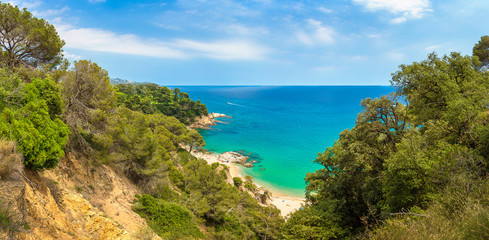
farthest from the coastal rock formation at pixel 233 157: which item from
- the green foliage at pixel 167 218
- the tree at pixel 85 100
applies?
the tree at pixel 85 100

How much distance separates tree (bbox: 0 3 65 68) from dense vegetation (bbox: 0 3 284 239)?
0.04 meters

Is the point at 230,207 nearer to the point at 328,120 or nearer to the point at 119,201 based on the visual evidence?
the point at 119,201

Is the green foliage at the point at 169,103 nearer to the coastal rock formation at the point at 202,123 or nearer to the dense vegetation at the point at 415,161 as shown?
the coastal rock formation at the point at 202,123

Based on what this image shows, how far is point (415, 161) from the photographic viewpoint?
916 centimetres

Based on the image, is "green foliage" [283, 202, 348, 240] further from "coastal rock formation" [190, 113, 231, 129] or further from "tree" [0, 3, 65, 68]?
"coastal rock formation" [190, 113, 231, 129]

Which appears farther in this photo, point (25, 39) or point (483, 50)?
point (483, 50)

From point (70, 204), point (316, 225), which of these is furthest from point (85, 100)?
point (316, 225)

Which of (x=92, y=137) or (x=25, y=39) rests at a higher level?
(x=25, y=39)

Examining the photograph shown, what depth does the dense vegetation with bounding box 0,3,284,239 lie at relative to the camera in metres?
7.43

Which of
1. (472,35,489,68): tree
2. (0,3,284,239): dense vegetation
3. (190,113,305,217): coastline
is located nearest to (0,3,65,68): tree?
(0,3,284,239): dense vegetation

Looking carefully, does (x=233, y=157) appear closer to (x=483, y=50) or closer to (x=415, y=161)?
(x=415, y=161)

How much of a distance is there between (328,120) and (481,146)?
286 ft

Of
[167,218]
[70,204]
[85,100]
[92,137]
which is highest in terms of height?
[85,100]

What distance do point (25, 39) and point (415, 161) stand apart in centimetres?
2076
